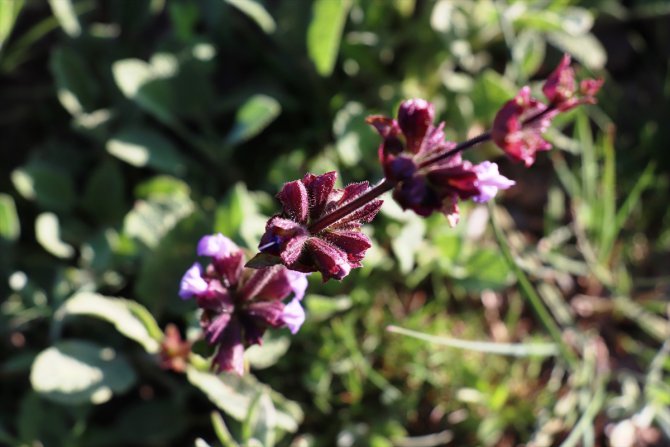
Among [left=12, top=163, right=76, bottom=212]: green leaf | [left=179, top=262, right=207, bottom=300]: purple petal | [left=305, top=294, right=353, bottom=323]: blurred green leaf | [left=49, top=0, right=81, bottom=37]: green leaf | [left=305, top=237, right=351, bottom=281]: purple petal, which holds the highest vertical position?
[left=305, top=237, right=351, bottom=281]: purple petal

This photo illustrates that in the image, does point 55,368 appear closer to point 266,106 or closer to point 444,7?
point 266,106

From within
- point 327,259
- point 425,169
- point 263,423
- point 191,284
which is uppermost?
point 425,169

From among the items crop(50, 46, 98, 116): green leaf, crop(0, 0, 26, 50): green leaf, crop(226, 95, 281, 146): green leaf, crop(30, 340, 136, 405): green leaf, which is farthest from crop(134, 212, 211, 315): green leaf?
crop(0, 0, 26, 50): green leaf

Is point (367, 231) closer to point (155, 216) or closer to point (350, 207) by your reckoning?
point (155, 216)

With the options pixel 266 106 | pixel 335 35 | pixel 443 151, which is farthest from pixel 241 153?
pixel 443 151

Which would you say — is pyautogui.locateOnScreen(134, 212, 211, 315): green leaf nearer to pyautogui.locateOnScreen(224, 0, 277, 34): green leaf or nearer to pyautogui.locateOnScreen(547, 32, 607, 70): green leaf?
pyautogui.locateOnScreen(224, 0, 277, 34): green leaf

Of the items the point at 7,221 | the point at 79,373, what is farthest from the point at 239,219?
the point at 7,221
